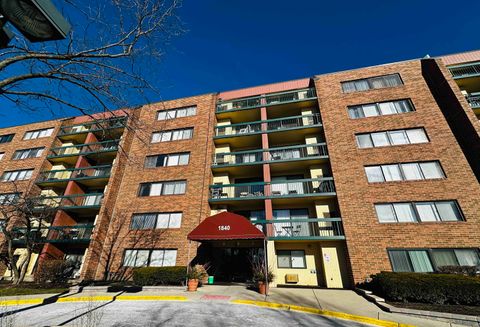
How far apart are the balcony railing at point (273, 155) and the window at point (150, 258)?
26.8 ft

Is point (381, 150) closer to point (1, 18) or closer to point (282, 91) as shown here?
point (282, 91)

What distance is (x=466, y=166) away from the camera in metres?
14.0

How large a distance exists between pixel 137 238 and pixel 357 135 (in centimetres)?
1979

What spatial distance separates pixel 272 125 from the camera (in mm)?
20984

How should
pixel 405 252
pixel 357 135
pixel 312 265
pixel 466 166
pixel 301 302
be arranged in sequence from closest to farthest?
pixel 301 302, pixel 405 252, pixel 466 166, pixel 312 265, pixel 357 135

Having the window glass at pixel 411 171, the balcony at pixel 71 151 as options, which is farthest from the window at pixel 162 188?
the window glass at pixel 411 171

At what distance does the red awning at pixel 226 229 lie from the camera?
1257 centimetres

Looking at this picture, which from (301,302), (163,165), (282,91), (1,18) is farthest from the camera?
(282,91)

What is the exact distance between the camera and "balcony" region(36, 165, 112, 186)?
71.0ft

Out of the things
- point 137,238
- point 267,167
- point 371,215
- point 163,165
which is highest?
point 163,165

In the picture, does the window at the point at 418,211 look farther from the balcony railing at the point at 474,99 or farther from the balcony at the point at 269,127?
the balcony railing at the point at 474,99

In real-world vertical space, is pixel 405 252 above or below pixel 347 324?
above

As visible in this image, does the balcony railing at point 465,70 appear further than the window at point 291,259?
Yes

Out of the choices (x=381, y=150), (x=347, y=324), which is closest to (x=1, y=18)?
(x=347, y=324)
